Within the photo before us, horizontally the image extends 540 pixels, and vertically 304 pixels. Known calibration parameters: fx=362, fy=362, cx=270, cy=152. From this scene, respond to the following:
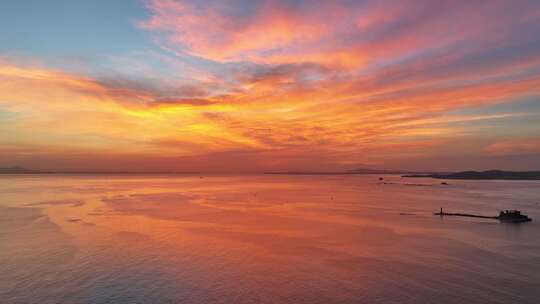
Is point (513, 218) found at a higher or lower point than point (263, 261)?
higher

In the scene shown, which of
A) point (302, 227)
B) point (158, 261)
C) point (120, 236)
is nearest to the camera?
point (158, 261)

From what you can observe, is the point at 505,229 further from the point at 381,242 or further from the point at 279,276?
the point at 279,276

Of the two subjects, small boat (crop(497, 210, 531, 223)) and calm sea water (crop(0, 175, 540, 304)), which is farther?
small boat (crop(497, 210, 531, 223))

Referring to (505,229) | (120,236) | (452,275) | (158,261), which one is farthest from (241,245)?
(505,229)

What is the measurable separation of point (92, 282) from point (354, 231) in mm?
37456

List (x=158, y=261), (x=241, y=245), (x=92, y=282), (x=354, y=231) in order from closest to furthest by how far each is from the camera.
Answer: (x=92, y=282) < (x=158, y=261) < (x=241, y=245) < (x=354, y=231)

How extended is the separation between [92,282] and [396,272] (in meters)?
25.5

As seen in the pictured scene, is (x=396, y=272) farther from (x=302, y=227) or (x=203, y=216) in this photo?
(x=203, y=216)

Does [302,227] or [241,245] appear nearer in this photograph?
[241,245]

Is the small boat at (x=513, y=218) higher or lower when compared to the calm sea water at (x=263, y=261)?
higher

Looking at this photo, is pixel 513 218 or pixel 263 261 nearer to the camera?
pixel 263 261

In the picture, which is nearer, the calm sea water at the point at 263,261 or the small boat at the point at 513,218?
the calm sea water at the point at 263,261

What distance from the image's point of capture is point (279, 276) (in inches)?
1228

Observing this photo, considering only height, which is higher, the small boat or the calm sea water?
the small boat
